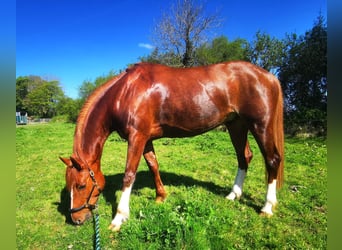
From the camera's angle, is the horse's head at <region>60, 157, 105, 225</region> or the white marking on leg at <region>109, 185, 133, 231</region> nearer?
the horse's head at <region>60, 157, 105, 225</region>

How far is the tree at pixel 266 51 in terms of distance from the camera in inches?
951

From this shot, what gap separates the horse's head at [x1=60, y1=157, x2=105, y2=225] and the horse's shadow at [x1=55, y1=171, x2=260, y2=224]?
47 centimetres

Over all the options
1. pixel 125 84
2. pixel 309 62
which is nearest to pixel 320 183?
pixel 125 84

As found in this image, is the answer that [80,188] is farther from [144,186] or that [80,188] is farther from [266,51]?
[266,51]

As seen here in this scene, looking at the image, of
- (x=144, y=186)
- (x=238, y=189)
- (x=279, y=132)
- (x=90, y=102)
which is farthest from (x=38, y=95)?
(x=279, y=132)

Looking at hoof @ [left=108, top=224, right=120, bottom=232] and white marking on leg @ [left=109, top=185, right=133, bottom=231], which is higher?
white marking on leg @ [left=109, top=185, right=133, bottom=231]

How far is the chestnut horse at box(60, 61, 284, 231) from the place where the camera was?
11.5 feet

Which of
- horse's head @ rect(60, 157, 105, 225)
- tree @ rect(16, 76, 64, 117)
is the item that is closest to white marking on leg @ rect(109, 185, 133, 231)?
horse's head @ rect(60, 157, 105, 225)

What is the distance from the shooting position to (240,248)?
2.94m

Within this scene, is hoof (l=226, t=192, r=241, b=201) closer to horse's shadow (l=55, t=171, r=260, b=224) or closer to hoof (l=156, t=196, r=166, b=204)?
horse's shadow (l=55, t=171, r=260, b=224)

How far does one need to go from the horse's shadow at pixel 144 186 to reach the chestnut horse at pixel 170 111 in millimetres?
652

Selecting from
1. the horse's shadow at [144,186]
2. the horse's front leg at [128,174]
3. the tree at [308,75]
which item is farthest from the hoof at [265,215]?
the tree at [308,75]

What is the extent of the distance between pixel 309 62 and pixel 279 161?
13954mm

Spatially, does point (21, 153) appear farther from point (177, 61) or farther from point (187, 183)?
point (177, 61)
